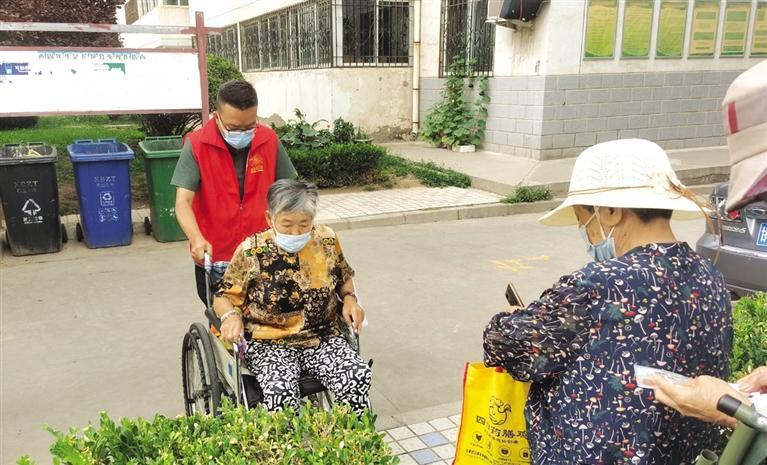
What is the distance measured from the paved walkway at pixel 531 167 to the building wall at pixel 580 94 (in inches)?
11.9

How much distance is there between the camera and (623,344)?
161 centimetres

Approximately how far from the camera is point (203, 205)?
3.44 m

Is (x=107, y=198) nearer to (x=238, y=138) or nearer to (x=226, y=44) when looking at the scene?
(x=238, y=138)

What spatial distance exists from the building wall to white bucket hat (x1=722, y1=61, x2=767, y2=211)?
9.69 meters

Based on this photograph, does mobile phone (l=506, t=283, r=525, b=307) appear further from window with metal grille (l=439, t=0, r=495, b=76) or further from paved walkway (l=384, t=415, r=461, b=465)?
window with metal grille (l=439, t=0, r=495, b=76)

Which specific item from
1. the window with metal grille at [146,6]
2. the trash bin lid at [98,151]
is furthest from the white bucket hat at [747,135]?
the window with metal grille at [146,6]

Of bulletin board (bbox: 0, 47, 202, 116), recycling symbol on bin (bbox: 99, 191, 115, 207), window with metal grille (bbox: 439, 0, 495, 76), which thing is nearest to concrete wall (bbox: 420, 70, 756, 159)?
window with metal grille (bbox: 439, 0, 495, 76)

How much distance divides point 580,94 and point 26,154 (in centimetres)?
818

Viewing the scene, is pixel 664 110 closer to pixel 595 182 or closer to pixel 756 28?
pixel 756 28

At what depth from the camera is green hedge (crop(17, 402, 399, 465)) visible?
1686 millimetres

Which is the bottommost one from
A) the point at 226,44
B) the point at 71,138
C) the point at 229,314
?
the point at 71,138

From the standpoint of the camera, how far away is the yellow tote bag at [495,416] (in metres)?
1.98

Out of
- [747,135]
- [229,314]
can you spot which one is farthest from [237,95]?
[747,135]

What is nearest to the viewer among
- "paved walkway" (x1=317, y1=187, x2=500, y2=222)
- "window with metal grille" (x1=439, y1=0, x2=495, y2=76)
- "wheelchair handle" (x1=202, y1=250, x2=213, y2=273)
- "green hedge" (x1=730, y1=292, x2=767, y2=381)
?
"green hedge" (x1=730, y1=292, x2=767, y2=381)
